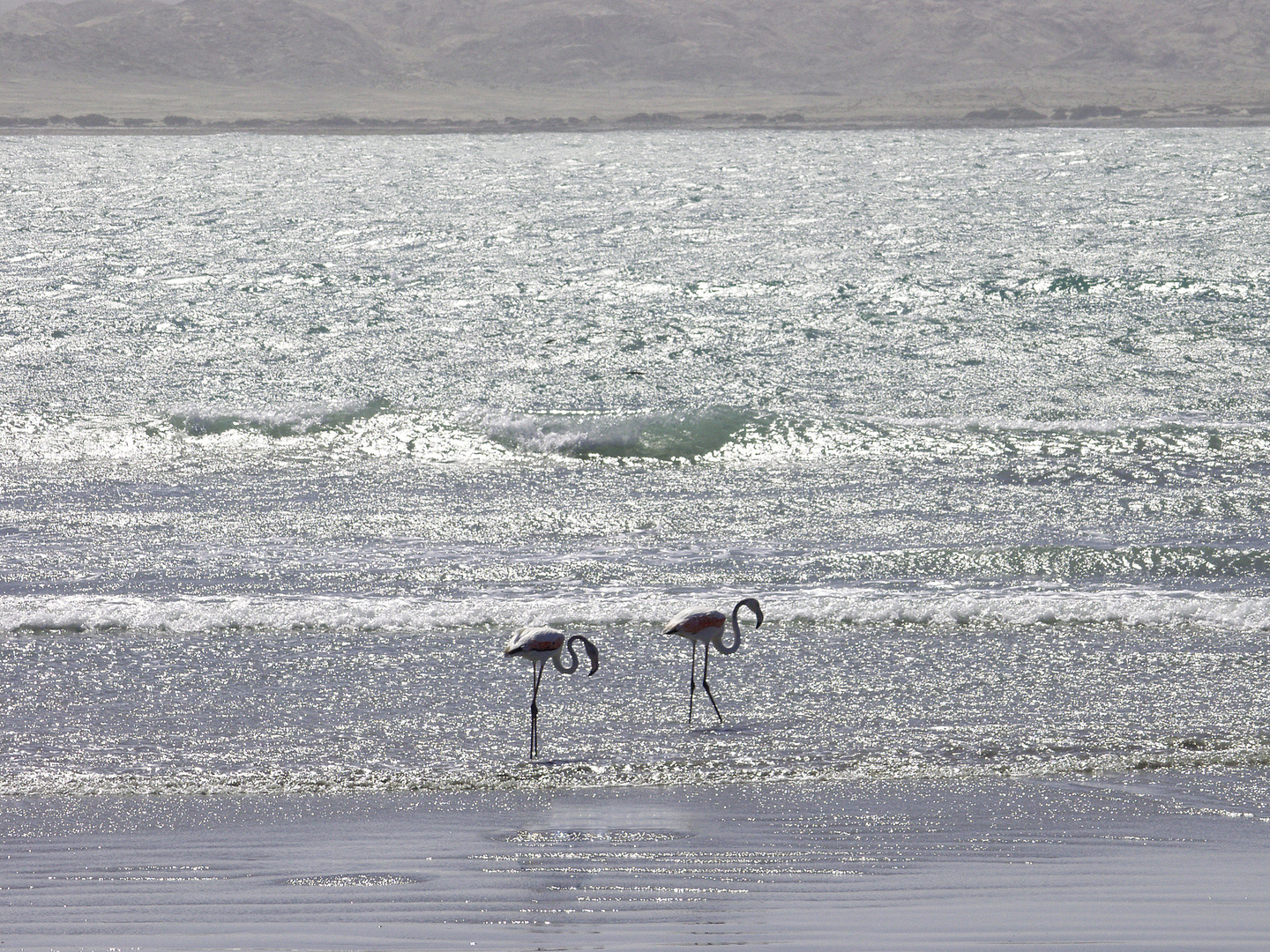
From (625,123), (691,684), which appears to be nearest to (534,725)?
(691,684)

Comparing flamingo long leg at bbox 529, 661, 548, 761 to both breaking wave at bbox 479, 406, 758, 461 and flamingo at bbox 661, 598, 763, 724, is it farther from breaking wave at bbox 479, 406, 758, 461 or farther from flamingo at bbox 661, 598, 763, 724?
breaking wave at bbox 479, 406, 758, 461

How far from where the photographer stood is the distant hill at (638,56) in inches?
5438

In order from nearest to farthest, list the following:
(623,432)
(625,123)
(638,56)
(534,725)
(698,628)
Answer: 1. (534,725)
2. (698,628)
3. (623,432)
4. (625,123)
5. (638,56)

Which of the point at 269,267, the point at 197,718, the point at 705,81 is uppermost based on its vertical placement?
the point at 705,81

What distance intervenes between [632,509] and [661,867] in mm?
7585

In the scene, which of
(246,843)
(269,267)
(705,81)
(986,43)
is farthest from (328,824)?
(986,43)

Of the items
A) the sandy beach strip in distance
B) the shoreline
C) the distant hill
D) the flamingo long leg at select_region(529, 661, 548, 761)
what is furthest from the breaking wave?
the distant hill

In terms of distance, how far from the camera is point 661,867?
638cm

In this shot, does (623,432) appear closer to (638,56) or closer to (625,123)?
(625,123)

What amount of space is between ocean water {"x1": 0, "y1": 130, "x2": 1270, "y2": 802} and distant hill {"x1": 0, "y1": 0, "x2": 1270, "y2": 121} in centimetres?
10104

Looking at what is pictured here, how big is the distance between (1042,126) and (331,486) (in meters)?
95.8

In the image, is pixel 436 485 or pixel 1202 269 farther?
pixel 1202 269

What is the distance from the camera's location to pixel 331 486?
576 inches

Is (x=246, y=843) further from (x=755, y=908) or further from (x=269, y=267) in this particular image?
(x=269, y=267)
